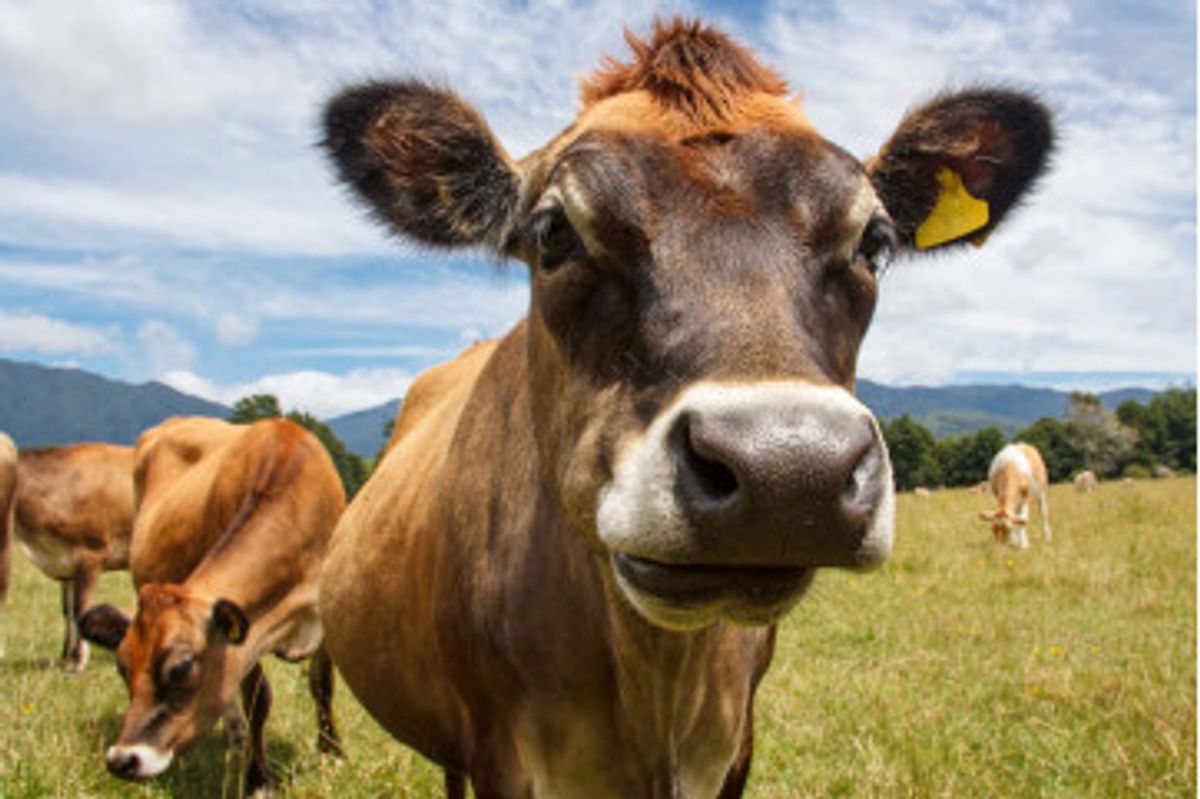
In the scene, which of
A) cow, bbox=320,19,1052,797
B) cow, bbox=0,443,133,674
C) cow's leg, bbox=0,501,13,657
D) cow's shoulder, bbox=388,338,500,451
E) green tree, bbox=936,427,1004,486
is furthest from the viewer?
green tree, bbox=936,427,1004,486

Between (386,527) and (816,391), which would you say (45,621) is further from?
(816,391)

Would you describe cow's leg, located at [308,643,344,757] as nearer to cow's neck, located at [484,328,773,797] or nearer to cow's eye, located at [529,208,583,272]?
cow's neck, located at [484,328,773,797]

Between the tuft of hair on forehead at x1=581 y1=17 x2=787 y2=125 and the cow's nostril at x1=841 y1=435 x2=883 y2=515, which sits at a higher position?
the tuft of hair on forehead at x1=581 y1=17 x2=787 y2=125

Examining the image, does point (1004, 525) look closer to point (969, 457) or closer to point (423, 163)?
point (423, 163)

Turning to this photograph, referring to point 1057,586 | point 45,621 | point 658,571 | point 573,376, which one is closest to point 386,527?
point 573,376

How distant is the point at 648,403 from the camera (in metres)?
1.88

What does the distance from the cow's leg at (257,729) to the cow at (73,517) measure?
5722 millimetres

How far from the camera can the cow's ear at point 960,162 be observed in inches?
116

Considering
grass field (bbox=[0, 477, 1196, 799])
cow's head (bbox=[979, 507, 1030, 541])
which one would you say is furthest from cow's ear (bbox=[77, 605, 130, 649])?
cow's head (bbox=[979, 507, 1030, 541])

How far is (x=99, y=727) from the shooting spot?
6707 millimetres

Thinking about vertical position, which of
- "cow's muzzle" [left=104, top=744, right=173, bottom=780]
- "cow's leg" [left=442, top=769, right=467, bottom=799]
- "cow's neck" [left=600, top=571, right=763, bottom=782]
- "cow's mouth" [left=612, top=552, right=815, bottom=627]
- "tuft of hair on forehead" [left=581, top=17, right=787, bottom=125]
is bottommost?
"cow's muzzle" [left=104, top=744, right=173, bottom=780]

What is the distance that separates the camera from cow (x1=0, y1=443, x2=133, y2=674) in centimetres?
1181

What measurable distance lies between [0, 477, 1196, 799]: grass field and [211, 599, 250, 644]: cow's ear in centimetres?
95

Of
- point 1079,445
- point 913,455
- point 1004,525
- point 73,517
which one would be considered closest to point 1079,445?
point 1079,445
